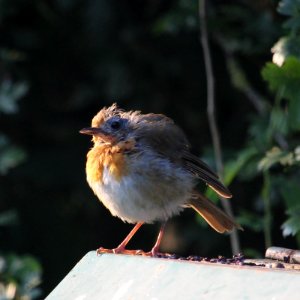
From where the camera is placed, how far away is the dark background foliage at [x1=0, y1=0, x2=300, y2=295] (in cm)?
750

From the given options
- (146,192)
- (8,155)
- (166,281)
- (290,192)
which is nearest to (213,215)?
(290,192)

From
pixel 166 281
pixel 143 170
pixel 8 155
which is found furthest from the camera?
pixel 8 155

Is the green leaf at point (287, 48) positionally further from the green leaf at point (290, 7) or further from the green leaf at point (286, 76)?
the green leaf at point (290, 7)

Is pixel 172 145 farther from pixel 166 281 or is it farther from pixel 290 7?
pixel 166 281

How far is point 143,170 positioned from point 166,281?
5.49 ft

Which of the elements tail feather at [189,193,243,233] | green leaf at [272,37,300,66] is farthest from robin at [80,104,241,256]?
green leaf at [272,37,300,66]

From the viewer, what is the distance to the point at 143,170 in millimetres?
5598

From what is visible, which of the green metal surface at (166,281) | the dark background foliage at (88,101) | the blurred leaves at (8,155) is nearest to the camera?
the green metal surface at (166,281)

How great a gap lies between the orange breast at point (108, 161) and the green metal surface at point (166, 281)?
1079mm

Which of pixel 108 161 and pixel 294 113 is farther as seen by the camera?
pixel 108 161

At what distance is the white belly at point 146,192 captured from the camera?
218 inches

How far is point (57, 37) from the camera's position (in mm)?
7848

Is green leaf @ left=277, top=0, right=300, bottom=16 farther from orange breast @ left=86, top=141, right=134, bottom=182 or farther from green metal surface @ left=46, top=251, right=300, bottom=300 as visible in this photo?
green metal surface @ left=46, top=251, right=300, bottom=300

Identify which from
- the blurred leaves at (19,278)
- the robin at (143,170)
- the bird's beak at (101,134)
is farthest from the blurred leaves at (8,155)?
the bird's beak at (101,134)
